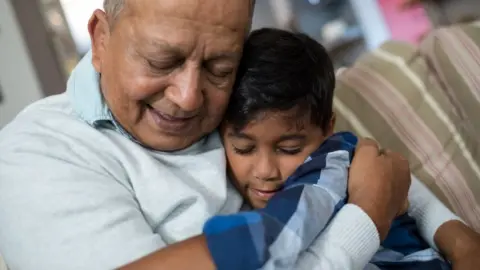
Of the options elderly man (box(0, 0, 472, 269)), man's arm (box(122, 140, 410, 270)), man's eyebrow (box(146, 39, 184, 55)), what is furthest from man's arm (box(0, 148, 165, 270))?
man's eyebrow (box(146, 39, 184, 55))

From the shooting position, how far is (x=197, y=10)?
951 millimetres

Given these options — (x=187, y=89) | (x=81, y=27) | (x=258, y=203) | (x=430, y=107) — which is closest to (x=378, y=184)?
(x=258, y=203)

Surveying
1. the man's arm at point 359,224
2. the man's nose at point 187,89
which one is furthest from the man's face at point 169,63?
the man's arm at point 359,224

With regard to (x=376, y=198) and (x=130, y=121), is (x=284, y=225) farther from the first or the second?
(x=130, y=121)

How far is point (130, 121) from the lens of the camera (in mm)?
1043

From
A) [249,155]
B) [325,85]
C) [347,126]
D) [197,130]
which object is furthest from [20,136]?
[347,126]

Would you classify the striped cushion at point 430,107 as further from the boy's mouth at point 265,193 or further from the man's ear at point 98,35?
the man's ear at point 98,35

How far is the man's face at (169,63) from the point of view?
953 mm

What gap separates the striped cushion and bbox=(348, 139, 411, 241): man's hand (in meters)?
0.49

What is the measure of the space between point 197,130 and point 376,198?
1.13 feet

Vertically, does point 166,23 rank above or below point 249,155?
above

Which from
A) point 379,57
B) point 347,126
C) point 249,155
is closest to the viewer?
point 249,155

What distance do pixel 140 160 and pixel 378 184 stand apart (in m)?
0.43

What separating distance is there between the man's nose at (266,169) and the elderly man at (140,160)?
0.24 ft
